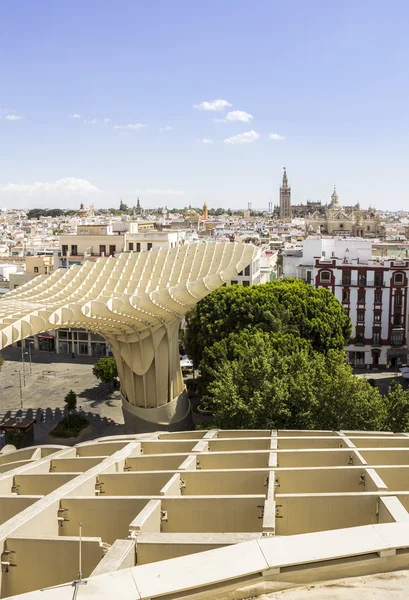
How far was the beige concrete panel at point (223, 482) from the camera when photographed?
→ 532 inches

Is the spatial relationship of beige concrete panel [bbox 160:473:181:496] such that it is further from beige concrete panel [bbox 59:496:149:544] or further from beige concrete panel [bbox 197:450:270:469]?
beige concrete panel [bbox 197:450:270:469]

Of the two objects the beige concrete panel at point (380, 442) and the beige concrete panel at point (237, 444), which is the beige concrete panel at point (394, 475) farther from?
the beige concrete panel at point (237, 444)

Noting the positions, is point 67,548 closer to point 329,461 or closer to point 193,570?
point 193,570

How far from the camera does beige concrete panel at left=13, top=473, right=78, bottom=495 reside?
1463 centimetres

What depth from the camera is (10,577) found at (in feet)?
32.5

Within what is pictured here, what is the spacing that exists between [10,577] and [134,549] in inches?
93.8

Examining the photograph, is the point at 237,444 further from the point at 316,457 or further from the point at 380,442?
the point at 380,442

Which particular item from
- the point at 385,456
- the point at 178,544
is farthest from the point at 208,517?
the point at 385,456

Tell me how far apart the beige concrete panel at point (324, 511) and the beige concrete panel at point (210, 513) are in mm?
500

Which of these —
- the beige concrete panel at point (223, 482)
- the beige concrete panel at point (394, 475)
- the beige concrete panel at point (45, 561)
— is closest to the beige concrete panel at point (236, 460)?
the beige concrete panel at point (223, 482)

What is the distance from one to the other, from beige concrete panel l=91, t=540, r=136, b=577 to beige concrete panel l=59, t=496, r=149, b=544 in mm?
2547

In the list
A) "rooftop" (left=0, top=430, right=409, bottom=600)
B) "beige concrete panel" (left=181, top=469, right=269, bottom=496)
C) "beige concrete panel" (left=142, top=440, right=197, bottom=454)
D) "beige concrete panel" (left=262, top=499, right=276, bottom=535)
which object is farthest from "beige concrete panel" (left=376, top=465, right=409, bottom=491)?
"beige concrete panel" (left=142, top=440, right=197, bottom=454)

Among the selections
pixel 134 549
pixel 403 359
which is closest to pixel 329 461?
pixel 134 549

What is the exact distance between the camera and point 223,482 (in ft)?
44.9
